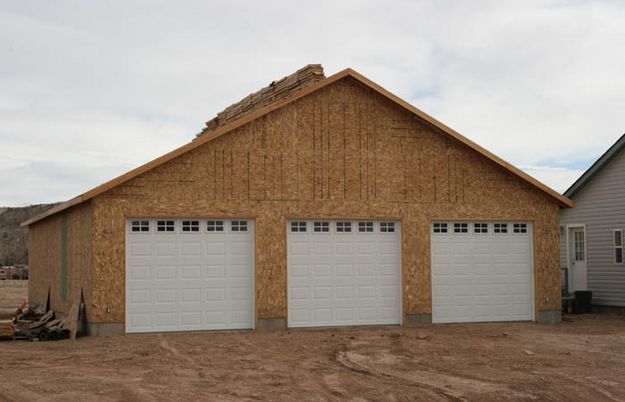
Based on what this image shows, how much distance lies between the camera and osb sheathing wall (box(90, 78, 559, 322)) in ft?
58.2

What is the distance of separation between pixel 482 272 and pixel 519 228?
63.0 inches

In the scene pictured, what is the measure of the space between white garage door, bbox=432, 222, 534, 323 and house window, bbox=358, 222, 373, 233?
168 cm

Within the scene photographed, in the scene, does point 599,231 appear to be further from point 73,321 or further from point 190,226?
point 73,321

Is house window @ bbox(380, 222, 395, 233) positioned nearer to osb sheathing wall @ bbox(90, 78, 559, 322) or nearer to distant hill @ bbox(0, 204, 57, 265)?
osb sheathing wall @ bbox(90, 78, 559, 322)

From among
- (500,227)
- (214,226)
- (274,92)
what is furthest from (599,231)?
(214,226)

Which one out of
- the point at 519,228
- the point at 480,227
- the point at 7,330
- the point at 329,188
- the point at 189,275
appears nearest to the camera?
the point at 7,330

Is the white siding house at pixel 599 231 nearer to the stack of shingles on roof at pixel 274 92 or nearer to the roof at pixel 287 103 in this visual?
the roof at pixel 287 103

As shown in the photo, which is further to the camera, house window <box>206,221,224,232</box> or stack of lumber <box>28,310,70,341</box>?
house window <box>206,221,224,232</box>

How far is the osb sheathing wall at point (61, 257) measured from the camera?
60.0ft

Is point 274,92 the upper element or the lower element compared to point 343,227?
upper

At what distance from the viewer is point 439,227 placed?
20.0 m

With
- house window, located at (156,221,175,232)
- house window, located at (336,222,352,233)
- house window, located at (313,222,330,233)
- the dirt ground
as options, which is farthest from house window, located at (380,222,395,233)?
house window, located at (156,221,175,232)

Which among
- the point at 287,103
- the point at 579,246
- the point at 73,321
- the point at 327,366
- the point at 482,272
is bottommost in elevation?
the point at 327,366

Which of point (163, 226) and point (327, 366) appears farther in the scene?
point (163, 226)
